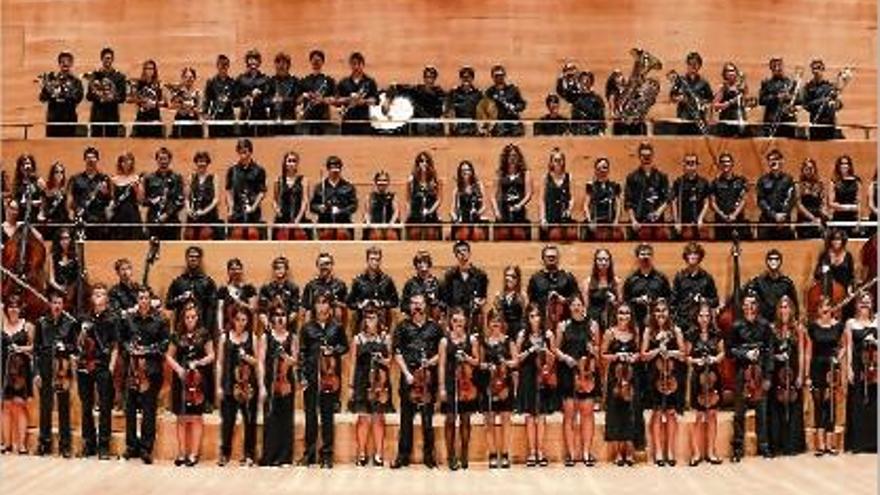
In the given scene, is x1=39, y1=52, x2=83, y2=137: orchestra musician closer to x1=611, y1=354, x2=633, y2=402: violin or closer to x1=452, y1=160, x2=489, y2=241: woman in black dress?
x1=452, y1=160, x2=489, y2=241: woman in black dress

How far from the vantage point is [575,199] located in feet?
43.2

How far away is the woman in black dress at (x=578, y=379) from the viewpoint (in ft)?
34.9

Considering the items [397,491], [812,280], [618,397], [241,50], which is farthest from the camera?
[241,50]

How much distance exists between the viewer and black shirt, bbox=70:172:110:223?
1230cm

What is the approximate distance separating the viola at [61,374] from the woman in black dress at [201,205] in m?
1.77

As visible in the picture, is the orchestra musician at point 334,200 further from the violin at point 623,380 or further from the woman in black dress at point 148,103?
the violin at point 623,380

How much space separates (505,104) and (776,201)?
8.16 feet

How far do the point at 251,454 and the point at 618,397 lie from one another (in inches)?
97.3

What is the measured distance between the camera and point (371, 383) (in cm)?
1062

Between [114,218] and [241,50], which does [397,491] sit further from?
[241,50]

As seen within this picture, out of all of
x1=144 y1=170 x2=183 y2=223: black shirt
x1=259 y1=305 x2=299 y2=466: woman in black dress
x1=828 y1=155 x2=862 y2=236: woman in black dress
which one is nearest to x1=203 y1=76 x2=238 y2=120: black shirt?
x1=144 y1=170 x2=183 y2=223: black shirt

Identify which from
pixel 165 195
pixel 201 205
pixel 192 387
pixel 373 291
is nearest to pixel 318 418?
pixel 192 387

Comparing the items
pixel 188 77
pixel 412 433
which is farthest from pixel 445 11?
pixel 412 433

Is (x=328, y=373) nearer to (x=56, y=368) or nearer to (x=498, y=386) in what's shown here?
(x=498, y=386)
